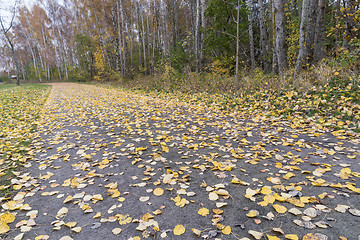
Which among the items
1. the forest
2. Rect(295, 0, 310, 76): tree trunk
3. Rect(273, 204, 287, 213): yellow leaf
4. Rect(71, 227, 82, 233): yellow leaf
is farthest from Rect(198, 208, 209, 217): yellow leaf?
Rect(295, 0, 310, 76): tree trunk

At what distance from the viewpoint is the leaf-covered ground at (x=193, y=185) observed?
1682 millimetres

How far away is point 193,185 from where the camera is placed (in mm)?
2332

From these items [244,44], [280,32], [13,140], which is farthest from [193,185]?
[244,44]

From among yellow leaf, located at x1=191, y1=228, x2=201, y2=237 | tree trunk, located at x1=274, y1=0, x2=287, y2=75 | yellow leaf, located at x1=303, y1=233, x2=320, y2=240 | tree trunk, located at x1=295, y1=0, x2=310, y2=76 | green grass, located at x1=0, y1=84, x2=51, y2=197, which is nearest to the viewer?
yellow leaf, located at x1=303, y1=233, x2=320, y2=240

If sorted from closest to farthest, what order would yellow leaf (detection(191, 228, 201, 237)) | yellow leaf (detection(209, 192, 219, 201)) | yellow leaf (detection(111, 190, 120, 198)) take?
1. yellow leaf (detection(191, 228, 201, 237))
2. yellow leaf (detection(209, 192, 219, 201))
3. yellow leaf (detection(111, 190, 120, 198))

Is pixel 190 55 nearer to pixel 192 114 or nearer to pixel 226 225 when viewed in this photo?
pixel 192 114

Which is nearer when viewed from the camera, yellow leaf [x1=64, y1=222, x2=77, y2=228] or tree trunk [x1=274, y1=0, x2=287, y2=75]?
Answer: yellow leaf [x1=64, y1=222, x2=77, y2=228]

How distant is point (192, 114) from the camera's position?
582 cm

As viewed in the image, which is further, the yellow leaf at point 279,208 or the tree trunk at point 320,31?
the tree trunk at point 320,31

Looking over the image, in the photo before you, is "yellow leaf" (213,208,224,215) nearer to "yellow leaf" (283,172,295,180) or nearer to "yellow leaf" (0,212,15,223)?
"yellow leaf" (283,172,295,180)

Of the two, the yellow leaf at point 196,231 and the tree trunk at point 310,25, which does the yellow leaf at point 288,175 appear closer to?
the yellow leaf at point 196,231

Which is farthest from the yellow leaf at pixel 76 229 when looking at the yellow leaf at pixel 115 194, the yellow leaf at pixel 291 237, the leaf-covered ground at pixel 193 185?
the yellow leaf at pixel 291 237

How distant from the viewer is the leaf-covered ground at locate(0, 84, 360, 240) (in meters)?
1.68

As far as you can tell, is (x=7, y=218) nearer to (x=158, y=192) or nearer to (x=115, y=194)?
(x=115, y=194)
